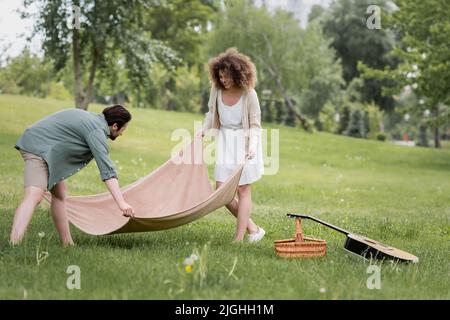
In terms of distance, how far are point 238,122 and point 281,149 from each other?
1721 centimetres

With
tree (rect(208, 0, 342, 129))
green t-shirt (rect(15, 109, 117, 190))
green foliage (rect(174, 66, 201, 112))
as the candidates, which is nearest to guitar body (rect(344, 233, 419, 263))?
green t-shirt (rect(15, 109, 117, 190))

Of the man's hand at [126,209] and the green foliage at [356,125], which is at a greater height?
the man's hand at [126,209]

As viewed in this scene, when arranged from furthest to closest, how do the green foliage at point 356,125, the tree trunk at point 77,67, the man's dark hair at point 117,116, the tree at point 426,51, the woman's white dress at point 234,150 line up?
the green foliage at point 356,125 < the tree at point 426,51 < the tree trunk at point 77,67 < the woman's white dress at point 234,150 < the man's dark hair at point 117,116

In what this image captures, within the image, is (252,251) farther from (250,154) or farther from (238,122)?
(238,122)

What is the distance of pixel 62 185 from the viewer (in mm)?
5539

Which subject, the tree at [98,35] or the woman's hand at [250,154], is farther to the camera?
the tree at [98,35]

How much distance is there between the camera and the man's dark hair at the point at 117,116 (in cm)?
522

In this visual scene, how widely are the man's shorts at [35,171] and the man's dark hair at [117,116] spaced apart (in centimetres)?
63

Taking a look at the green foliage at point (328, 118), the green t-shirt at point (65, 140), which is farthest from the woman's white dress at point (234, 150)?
the green foliage at point (328, 118)

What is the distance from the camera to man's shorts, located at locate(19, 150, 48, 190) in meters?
5.12

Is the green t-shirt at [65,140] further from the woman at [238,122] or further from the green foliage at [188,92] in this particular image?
the green foliage at [188,92]

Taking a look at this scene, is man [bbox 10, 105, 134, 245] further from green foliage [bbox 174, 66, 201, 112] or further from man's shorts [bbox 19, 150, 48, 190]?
green foliage [bbox 174, 66, 201, 112]

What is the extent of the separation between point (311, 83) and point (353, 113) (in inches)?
124
